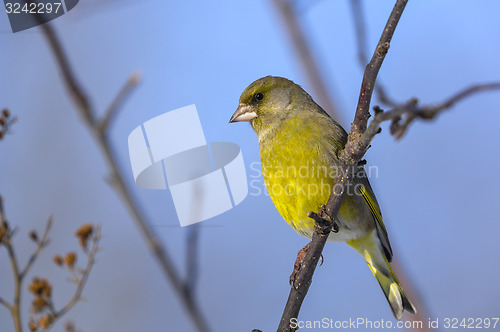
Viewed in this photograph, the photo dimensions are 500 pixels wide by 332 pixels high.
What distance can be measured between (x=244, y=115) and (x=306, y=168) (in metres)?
0.99

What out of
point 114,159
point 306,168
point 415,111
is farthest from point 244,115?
point 415,111

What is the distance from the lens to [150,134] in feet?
14.1

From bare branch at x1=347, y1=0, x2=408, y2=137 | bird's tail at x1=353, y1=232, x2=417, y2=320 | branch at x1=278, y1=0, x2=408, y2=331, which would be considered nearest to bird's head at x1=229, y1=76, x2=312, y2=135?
bird's tail at x1=353, y1=232, x2=417, y2=320

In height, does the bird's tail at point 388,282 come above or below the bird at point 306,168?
below

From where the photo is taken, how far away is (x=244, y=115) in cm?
438

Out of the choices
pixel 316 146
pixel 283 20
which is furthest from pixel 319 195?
pixel 283 20

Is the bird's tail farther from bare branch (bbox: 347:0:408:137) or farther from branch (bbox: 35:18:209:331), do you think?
branch (bbox: 35:18:209:331)

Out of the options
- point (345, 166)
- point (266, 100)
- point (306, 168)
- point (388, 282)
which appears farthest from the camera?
point (388, 282)

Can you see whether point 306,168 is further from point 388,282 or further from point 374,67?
point 388,282

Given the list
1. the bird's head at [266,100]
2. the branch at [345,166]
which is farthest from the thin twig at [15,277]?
the bird's head at [266,100]

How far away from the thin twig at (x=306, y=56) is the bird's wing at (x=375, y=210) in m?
0.53

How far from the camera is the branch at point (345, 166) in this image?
2.13 meters

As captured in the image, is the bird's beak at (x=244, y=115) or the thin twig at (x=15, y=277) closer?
the thin twig at (x=15, y=277)

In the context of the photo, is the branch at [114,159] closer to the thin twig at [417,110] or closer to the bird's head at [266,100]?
the thin twig at [417,110]
